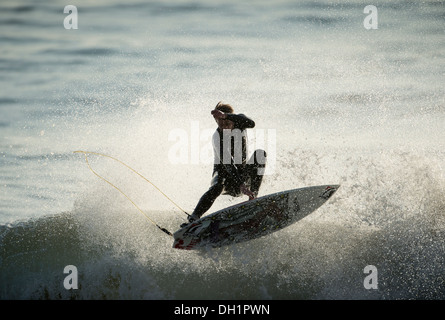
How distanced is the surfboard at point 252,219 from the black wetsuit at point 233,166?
251 mm

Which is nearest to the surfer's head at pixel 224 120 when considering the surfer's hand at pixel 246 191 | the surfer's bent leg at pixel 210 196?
the surfer's bent leg at pixel 210 196

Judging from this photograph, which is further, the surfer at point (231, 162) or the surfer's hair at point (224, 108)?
the surfer's hair at point (224, 108)

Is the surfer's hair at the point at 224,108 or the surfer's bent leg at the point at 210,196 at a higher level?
the surfer's hair at the point at 224,108

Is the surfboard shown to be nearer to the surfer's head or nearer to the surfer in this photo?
the surfer

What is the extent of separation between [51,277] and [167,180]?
377cm

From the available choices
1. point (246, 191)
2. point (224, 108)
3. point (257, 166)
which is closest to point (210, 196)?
point (246, 191)

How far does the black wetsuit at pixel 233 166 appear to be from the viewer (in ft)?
21.1

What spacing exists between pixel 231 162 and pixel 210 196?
0.58 metres

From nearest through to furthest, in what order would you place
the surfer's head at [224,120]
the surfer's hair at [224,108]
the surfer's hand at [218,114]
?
the surfer's hand at [218,114]
the surfer's head at [224,120]
the surfer's hair at [224,108]

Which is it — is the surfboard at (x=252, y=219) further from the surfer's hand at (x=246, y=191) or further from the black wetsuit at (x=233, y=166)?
the black wetsuit at (x=233, y=166)

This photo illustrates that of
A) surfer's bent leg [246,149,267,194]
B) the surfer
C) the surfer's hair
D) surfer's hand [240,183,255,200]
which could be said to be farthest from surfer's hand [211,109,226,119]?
surfer's hand [240,183,255,200]

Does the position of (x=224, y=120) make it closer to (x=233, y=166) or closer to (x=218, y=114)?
(x=218, y=114)

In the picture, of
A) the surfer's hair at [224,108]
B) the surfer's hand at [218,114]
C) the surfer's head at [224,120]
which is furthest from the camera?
the surfer's hair at [224,108]
